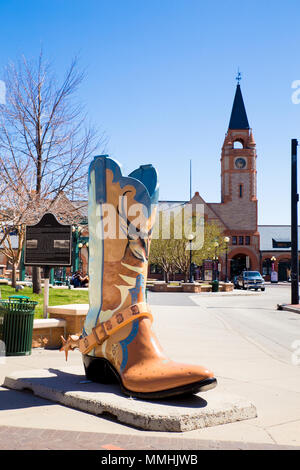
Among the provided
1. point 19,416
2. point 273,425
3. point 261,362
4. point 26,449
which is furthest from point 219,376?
point 26,449

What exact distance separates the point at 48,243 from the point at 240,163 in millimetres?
57596

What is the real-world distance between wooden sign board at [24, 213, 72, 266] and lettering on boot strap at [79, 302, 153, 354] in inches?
181

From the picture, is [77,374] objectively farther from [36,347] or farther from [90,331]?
[36,347]

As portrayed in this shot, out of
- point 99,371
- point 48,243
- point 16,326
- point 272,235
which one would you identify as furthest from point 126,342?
point 272,235

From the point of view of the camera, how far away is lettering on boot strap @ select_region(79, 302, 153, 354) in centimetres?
467

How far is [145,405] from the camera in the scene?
4.08 metres

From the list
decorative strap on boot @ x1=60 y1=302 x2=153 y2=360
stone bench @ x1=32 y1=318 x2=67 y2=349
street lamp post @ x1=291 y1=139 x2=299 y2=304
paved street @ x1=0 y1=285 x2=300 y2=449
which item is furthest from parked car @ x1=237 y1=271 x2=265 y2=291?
decorative strap on boot @ x1=60 y1=302 x2=153 y2=360

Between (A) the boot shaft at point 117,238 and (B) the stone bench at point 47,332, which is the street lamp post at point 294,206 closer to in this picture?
(B) the stone bench at point 47,332

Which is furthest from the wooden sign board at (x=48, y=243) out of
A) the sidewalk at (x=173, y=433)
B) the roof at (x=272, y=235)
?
the roof at (x=272, y=235)

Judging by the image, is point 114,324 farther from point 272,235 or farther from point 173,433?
point 272,235

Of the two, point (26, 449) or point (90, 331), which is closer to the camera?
point (26, 449)

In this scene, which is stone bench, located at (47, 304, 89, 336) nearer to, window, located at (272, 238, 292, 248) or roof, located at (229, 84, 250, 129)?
window, located at (272, 238, 292, 248)

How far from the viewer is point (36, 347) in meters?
8.80
